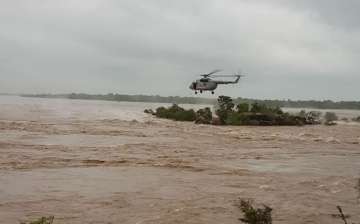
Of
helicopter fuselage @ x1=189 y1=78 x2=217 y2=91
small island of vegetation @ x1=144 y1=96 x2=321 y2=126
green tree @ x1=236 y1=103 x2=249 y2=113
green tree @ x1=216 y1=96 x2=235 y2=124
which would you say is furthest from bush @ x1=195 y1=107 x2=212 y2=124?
green tree @ x1=236 y1=103 x2=249 y2=113

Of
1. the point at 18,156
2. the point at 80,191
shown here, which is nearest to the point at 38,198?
the point at 80,191

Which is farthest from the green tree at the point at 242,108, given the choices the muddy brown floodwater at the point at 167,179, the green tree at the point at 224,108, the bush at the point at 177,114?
the muddy brown floodwater at the point at 167,179

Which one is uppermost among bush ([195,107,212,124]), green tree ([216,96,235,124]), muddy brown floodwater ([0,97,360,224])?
green tree ([216,96,235,124])

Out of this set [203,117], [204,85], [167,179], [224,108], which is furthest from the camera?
[224,108]

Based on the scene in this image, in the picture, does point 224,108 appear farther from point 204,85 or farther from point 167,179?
point 167,179

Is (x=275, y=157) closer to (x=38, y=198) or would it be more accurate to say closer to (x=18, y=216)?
(x=38, y=198)

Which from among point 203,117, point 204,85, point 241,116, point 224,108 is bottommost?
point 203,117

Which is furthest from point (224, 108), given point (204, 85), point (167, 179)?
point (167, 179)

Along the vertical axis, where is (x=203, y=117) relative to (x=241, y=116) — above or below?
below

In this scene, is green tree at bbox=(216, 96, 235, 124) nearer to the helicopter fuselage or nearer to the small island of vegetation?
the small island of vegetation
